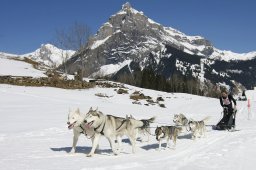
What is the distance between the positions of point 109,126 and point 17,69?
36455 millimetres

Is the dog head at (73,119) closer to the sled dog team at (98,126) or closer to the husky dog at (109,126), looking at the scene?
the sled dog team at (98,126)

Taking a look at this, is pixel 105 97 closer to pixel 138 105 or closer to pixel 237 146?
pixel 138 105

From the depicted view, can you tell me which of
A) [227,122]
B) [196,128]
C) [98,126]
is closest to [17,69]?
[227,122]

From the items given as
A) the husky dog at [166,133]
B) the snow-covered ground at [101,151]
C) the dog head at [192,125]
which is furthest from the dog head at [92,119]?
the dog head at [192,125]

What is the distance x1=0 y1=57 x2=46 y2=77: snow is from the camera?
4159 centimetres

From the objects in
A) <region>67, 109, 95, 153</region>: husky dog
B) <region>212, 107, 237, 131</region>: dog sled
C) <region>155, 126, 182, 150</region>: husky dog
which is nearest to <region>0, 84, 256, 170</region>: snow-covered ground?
<region>155, 126, 182, 150</region>: husky dog

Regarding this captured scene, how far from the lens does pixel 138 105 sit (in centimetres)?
3378

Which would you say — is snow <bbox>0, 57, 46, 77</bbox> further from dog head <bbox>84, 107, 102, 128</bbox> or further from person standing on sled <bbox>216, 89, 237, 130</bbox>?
dog head <bbox>84, 107, 102, 128</bbox>

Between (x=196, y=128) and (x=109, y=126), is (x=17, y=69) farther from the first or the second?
(x=109, y=126)

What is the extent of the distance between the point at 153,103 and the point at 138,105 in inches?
123

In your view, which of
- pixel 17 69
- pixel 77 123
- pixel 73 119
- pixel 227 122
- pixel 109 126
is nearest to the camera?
pixel 73 119

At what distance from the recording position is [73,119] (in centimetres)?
1015

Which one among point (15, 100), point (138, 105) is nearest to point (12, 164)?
point (15, 100)

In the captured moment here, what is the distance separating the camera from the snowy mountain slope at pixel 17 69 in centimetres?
4150
